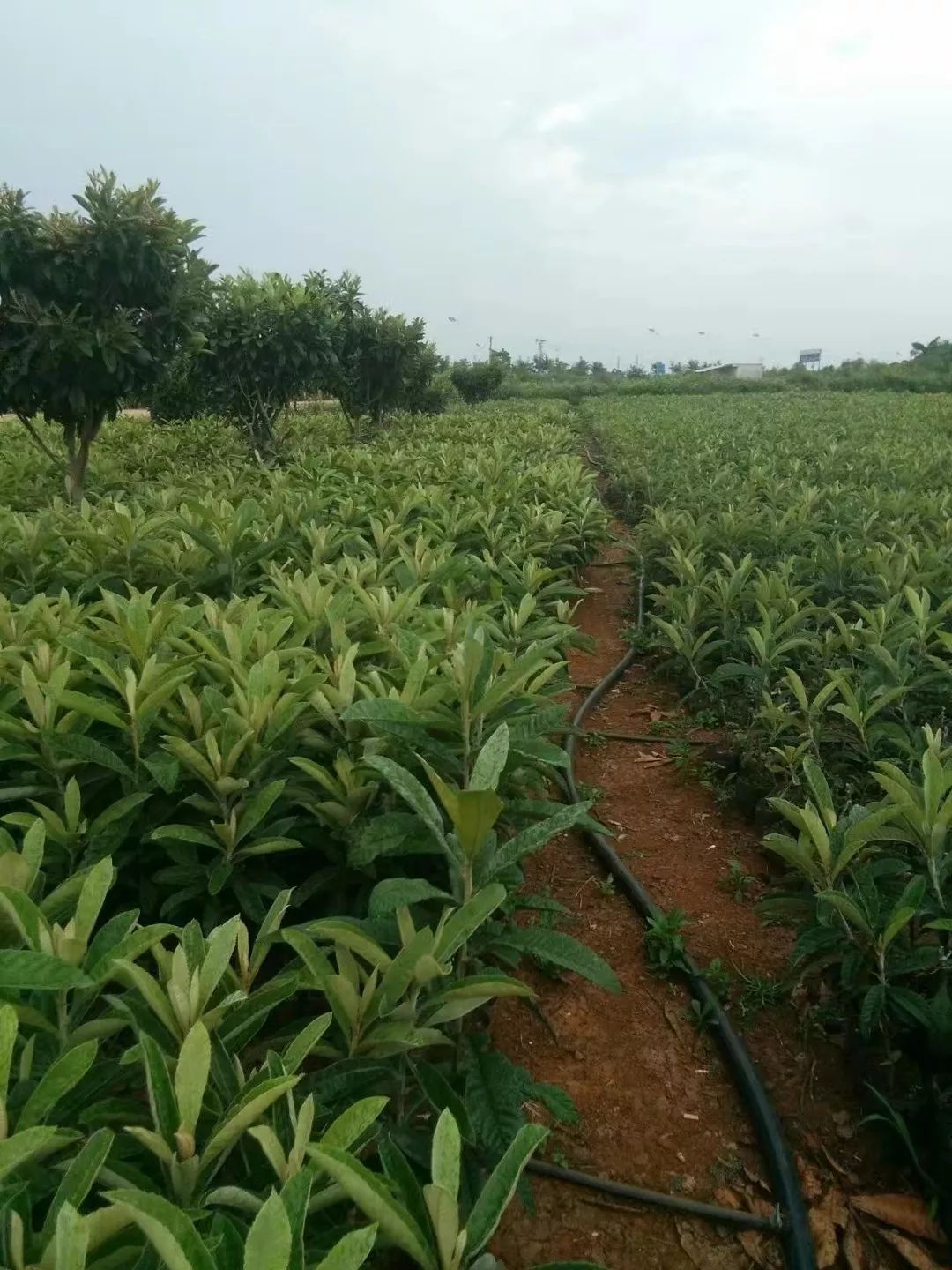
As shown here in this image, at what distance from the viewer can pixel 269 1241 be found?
78 cm

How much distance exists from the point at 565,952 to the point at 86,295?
6.88 m

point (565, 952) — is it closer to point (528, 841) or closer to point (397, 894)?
point (528, 841)

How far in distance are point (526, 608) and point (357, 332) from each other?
46.6ft

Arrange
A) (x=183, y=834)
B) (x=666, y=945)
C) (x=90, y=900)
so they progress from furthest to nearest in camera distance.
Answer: (x=666, y=945), (x=183, y=834), (x=90, y=900)

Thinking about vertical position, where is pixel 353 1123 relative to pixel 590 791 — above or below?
above

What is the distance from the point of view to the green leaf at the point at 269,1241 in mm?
773

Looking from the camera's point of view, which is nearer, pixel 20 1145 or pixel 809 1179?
pixel 20 1145

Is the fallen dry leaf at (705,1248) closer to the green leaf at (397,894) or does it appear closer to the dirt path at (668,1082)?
the dirt path at (668,1082)

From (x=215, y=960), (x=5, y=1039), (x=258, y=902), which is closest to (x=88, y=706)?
(x=258, y=902)

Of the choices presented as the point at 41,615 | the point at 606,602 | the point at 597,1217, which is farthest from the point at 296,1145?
the point at 606,602

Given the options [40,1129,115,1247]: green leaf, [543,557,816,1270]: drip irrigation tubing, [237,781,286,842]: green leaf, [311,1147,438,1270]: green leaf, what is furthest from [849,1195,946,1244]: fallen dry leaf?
[40,1129,115,1247]: green leaf

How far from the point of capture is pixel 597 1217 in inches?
71.1

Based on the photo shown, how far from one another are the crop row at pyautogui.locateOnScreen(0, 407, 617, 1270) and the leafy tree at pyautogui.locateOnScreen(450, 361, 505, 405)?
34.8m

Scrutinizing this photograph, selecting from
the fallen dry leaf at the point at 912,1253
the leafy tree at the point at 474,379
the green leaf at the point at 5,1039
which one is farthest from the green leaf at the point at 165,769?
the leafy tree at the point at 474,379
